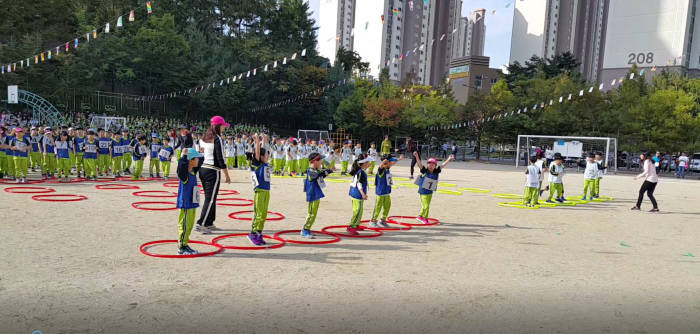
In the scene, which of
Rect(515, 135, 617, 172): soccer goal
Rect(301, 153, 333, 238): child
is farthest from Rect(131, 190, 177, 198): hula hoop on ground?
Rect(515, 135, 617, 172): soccer goal

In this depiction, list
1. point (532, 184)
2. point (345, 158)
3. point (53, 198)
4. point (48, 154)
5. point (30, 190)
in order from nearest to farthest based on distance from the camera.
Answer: point (53, 198) → point (30, 190) → point (532, 184) → point (48, 154) → point (345, 158)

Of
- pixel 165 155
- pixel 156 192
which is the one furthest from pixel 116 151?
pixel 156 192

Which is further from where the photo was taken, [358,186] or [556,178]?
[556,178]

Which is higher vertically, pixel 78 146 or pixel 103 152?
pixel 78 146

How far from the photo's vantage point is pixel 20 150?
14.4m

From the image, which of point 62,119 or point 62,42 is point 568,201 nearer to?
point 62,119

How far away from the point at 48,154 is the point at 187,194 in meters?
12.4

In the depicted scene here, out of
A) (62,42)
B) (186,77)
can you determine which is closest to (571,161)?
(186,77)

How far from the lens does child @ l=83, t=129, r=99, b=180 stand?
1609cm

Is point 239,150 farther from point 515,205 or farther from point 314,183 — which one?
point 314,183

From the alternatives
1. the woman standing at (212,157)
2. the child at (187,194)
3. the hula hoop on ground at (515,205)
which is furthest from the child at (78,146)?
the hula hoop on ground at (515,205)

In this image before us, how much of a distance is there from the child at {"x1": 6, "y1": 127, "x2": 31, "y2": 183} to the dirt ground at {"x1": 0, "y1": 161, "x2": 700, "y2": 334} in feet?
16.7

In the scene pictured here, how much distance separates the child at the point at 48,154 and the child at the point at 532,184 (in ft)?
52.8

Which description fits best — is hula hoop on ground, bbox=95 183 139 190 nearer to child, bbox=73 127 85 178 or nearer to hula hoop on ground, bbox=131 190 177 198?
hula hoop on ground, bbox=131 190 177 198
